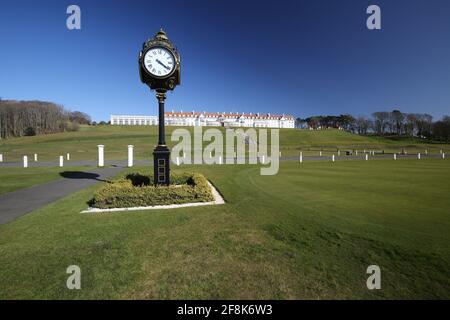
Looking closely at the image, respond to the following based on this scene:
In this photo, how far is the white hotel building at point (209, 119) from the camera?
16375 cm

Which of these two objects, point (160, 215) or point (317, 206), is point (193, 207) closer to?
point (160, 215)

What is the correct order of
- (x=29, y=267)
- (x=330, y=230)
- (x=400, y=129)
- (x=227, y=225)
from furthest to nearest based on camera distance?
(x=400, y=129) → (x=227, y=225) → (x=330, y=230) → (x=29, y=267)

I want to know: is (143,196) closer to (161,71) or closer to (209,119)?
(161,71)

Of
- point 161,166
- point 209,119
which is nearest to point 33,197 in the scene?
point 161,166

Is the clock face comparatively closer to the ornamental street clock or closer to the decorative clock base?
the ornamental street clock

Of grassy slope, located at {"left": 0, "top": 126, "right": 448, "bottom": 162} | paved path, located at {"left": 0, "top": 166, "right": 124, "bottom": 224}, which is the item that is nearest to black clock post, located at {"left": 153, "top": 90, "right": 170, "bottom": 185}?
paved path, located at {"left": 0, "top": 166, "right": 124, "bottom": 224}

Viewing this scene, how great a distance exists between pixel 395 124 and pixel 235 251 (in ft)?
584

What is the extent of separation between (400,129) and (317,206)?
16856 cm

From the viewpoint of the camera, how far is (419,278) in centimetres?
462

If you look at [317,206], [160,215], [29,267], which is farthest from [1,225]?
[317,206]

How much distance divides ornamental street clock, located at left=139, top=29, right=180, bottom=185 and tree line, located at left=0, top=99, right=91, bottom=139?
125049 mm

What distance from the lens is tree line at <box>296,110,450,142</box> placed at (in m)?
115

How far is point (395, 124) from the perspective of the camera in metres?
152

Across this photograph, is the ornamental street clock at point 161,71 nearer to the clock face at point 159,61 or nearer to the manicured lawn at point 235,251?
the clock face at point 159,61
